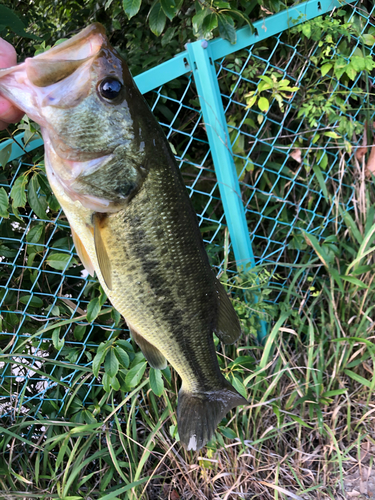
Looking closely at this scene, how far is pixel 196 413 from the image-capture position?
1561 millimetres

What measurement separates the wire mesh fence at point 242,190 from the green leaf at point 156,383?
0.53ft

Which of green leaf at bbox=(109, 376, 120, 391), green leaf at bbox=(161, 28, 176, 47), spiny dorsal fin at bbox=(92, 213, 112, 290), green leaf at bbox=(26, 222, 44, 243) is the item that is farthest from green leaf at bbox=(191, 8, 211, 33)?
green leaf at bbox=(109, 376, 120, 391)

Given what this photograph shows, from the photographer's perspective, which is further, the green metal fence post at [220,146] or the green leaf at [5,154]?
the green metal fence post at [220,146]

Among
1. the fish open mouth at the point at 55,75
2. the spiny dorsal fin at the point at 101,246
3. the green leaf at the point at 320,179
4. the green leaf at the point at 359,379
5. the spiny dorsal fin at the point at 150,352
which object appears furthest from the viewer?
the green leaf at the point at 320,179

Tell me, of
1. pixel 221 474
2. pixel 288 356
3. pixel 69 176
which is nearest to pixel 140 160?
pixel 69 176

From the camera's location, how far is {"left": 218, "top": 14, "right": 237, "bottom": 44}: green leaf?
5.74 ft

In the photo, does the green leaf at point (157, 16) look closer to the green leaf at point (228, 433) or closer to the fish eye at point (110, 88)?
the fish eye at point (110, 88)

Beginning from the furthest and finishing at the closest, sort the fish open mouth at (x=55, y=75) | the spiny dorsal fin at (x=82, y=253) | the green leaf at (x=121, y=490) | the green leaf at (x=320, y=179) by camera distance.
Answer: the green leaf at (x=320, y=179) < the green leaf at (x=121, y=490) < the spiny dorsal fin at (x=82, y=253) < the fish open mouth at (x=55, y=75)

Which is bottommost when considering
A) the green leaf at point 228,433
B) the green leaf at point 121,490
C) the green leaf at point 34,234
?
the green leaf at point 228,433

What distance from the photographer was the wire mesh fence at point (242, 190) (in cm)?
204

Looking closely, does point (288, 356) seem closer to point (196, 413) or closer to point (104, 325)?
point (196, 413)

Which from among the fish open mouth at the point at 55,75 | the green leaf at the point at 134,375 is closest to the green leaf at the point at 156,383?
the green leaf at the point at 134,375

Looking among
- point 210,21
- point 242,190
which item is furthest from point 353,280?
point 210,21

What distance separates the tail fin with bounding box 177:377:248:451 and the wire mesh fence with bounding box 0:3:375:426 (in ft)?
1.63
